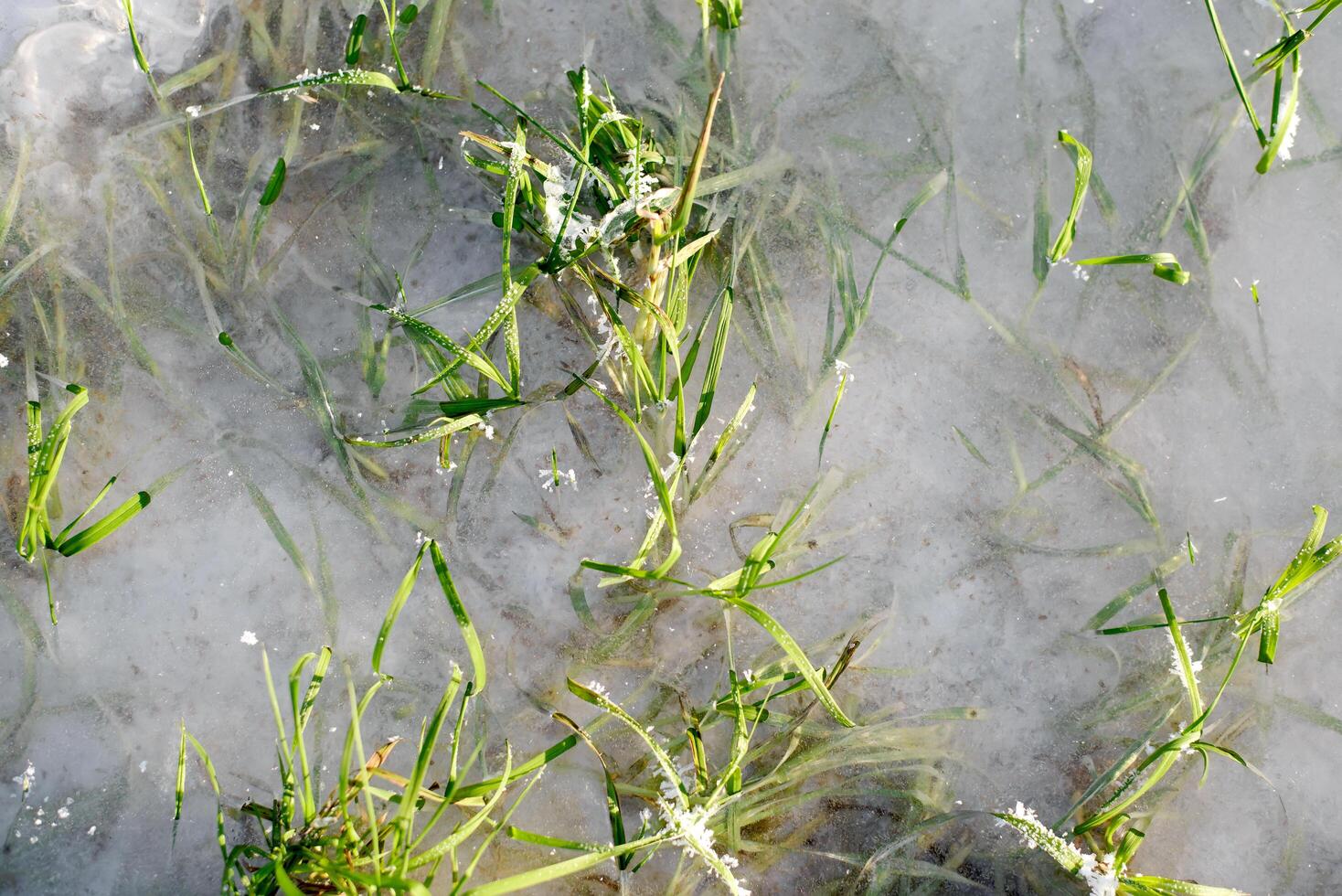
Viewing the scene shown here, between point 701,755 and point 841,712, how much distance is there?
23 centimetres

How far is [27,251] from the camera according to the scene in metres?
1.60

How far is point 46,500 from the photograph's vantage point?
5.03ft

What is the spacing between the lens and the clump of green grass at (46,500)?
1453mm

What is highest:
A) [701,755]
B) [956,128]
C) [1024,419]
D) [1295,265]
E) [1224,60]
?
[1224,60]

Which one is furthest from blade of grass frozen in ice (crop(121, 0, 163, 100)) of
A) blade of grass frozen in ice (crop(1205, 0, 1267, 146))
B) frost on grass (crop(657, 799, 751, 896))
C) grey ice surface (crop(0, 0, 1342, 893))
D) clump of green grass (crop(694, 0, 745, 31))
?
blade of grass frozen in ice (crop(1205, 0, 1267, 146))

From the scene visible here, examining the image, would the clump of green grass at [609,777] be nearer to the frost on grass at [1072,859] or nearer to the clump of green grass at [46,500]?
the frost on grass at [1072,859]

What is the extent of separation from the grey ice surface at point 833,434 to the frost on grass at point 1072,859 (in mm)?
61

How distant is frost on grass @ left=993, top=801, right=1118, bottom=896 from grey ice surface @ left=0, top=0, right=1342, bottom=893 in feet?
0.20

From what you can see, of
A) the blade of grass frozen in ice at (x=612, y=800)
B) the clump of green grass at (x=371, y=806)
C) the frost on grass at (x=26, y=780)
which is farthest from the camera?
the frost on grass at (x=26, y=780)

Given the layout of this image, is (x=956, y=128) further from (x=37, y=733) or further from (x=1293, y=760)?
(x=37, y=733)

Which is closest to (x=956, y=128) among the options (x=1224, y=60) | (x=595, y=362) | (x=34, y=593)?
(x=1224, y=60)

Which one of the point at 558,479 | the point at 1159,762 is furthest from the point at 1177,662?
the point at 558,479

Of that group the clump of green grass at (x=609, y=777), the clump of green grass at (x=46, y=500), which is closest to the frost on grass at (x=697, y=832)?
the clump of green grass at (x=609, y=777)

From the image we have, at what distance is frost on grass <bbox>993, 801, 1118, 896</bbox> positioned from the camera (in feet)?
4.88
